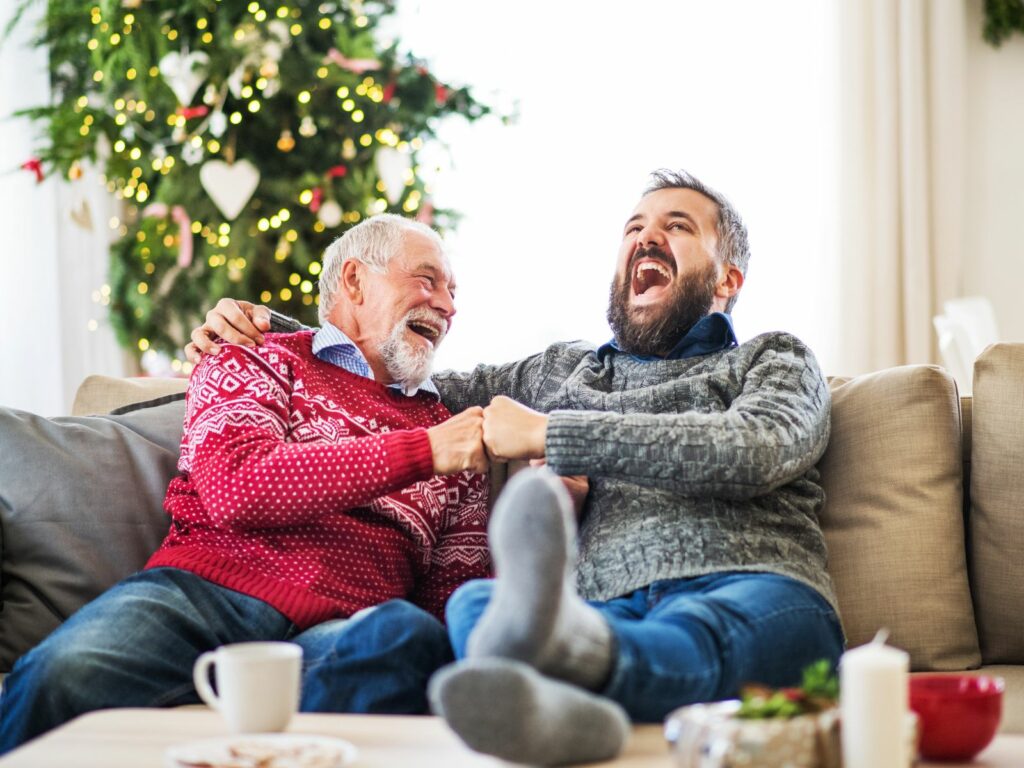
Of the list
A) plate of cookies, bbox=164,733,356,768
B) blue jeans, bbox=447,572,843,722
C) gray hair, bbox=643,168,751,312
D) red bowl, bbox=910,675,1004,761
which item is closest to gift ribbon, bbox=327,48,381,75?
gray hair, bbox=643,168,751,312

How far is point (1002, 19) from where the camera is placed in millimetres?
4246

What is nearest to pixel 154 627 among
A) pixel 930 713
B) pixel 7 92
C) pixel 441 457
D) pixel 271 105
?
pixel 441 457

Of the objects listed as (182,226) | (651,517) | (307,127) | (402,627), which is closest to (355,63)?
(307,127)

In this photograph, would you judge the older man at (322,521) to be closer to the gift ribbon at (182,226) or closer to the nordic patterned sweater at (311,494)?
the nordic patterned sweater at (311,494)

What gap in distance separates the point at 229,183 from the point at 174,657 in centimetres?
220

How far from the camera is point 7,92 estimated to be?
3.82 metres

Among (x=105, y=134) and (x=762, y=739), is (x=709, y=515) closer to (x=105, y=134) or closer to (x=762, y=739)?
(x=762, y=739)

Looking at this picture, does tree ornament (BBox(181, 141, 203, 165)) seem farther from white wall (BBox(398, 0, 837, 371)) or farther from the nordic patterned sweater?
the nordic patterned sweater

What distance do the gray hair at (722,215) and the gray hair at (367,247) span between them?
0.43 meters

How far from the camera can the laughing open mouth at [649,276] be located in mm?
2055

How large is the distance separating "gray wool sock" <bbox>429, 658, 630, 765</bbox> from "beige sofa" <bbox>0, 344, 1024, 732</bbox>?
3.18 ft

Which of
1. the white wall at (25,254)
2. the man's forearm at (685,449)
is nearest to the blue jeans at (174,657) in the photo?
the man's forearm at (685,449)

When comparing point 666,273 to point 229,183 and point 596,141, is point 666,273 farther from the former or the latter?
point 596,141

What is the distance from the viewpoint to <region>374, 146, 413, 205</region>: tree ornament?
3602mm
